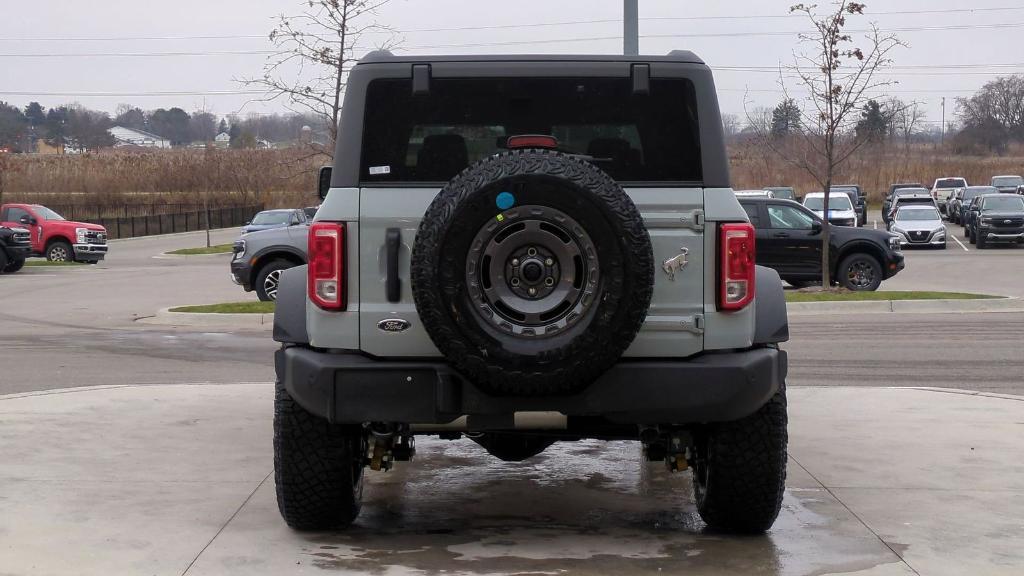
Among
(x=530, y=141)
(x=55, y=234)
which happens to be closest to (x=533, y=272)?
(x=530, y=141)

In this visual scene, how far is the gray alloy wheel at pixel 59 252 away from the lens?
36.8 metres

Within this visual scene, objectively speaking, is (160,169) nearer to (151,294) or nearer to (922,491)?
(151,294)

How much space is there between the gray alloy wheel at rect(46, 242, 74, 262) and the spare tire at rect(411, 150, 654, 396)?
34.2 m

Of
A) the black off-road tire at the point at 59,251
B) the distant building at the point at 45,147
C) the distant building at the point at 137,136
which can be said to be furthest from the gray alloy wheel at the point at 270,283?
the distant building at the point at 137,136

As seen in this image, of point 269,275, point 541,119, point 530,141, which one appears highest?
point 541,119

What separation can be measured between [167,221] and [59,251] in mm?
24108

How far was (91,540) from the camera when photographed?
582 centimetres

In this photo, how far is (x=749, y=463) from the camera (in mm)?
5703

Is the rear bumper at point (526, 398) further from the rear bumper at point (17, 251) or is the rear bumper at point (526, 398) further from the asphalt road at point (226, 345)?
the rear bumper at point (17, 251)

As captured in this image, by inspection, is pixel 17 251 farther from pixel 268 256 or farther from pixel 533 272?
pixel 533 272

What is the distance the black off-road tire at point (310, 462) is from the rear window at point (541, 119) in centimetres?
116

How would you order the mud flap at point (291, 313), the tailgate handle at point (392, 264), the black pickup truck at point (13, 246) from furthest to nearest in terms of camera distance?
the black pickup truck at point (13, 246) → the mud flap at point (291, 313) → the tailgate handle at point (392, 264)

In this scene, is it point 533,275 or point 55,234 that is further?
point 55,234

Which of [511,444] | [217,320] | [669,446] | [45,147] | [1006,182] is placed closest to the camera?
[669,446]
